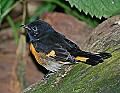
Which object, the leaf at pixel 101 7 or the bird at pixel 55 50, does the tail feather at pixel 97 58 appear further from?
the leaf at pixel 101 7

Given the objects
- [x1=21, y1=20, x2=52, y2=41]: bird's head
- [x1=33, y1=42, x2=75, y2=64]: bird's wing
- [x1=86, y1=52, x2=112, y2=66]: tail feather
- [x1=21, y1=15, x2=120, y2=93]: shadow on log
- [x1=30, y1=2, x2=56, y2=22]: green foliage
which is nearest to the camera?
[x1=21, y1=15, x2=120, y2=93]: shadow on log

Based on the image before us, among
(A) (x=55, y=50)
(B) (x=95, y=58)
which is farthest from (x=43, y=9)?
(B) (x=95, y=58)

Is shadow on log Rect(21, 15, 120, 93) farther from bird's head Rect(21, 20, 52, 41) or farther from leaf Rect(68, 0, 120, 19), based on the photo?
bird's head Rect(21, 20, 52, 41)

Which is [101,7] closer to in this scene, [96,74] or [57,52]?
[57,52]

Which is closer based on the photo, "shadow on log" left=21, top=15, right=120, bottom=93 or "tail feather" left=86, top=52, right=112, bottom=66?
"shadow on log" left=21, top=15, right=120, bottom=93

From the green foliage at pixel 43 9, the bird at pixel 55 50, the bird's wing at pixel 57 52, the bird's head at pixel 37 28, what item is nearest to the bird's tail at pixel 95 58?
the bird at pixel 55 50

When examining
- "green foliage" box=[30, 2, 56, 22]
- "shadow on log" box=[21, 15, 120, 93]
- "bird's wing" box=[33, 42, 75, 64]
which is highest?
"green foliage" box=[30, 2, 56, 22]

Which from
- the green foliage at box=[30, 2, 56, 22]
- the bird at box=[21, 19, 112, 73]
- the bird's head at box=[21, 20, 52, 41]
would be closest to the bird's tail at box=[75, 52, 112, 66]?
the bird at box=[21, 19, 112, 73]
